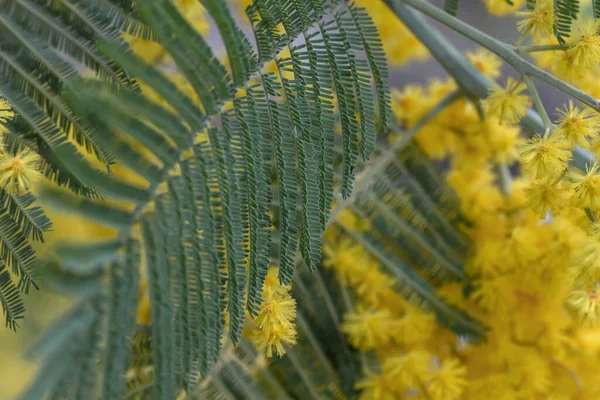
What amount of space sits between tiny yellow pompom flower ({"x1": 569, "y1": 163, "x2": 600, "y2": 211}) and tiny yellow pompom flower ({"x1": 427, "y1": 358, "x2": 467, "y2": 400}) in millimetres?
199

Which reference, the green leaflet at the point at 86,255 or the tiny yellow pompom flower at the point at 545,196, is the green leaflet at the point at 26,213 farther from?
the tiny yellow pompom flower at the point at 545,196

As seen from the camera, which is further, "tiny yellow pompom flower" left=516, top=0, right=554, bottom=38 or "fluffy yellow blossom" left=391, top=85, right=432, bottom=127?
"fluffy yellow blossom" left=391, top=85, right=432, bottom=127

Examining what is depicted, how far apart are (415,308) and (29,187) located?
12.9 inches

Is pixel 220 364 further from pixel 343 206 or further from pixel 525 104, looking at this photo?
pixel 525 104

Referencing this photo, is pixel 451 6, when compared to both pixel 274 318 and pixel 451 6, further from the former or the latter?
pixel 274 318

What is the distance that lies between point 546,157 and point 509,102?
0.22ft

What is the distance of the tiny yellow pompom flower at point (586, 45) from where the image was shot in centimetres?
37

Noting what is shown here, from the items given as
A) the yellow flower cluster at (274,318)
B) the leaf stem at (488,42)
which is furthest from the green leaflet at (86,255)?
the leaf stem at (488,42)

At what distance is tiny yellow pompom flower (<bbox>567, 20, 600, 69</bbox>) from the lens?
372 millimetres

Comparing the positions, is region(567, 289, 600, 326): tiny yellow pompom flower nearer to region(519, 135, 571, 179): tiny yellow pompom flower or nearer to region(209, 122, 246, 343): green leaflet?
region(519, 135, 571, 179): tiny yellow pompom flower

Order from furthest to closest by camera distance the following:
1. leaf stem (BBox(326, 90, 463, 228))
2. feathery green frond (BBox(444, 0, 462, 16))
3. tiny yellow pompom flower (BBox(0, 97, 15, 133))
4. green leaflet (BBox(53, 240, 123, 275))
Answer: leaf stem (BBox(326, 90, 463, 228)), feathery green frond (BBox(444, 0, 462, 16)), tiny yellow pompom flower (BBox(0, 97, 15, 133)), green leaflet (BBox(53, 240, 123, 275))

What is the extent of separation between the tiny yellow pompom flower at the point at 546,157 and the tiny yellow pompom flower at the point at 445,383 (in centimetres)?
20

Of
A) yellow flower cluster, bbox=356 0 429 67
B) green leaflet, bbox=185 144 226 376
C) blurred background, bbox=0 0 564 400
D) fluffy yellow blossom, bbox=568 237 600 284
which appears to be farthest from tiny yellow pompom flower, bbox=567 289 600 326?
yellow flower cluster, bbox=356 0 429 67

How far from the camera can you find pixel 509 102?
1.36 ft
